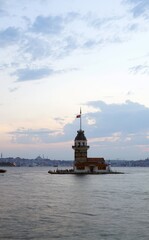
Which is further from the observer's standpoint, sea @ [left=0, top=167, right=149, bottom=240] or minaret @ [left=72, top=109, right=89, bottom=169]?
minaret @ [left=72, top=109, right=89, bottom=169]

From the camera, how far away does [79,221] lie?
46.3 m

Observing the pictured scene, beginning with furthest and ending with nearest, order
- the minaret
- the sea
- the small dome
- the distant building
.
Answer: the small dome
the minaret
the distant building
the sea

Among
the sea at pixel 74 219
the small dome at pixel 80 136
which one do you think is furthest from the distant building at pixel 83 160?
the sea at pixel 74 219

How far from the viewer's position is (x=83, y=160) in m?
161

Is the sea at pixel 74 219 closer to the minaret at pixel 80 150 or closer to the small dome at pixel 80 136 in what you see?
the minaret at pixel 80 150

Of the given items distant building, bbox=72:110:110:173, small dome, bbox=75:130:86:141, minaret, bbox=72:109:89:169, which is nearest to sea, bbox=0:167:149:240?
distant building, bbox=72:110:110:173

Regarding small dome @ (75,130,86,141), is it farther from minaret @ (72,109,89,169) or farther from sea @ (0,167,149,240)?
sea @ (0,167,149,240)

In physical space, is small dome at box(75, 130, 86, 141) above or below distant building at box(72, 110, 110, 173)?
above

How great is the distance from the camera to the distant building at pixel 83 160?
156625 mm

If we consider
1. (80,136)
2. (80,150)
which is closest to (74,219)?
(80,150)

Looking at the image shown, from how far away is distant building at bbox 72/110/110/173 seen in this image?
15662 cm

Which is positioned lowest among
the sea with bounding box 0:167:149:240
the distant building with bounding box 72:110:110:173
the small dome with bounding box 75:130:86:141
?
the sea with bounding box 0:167:149:240

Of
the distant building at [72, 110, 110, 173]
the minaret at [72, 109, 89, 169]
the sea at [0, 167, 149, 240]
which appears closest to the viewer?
the sea at [0, 167, 149, 240]

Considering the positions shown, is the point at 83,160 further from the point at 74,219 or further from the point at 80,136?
the point at 74,219
